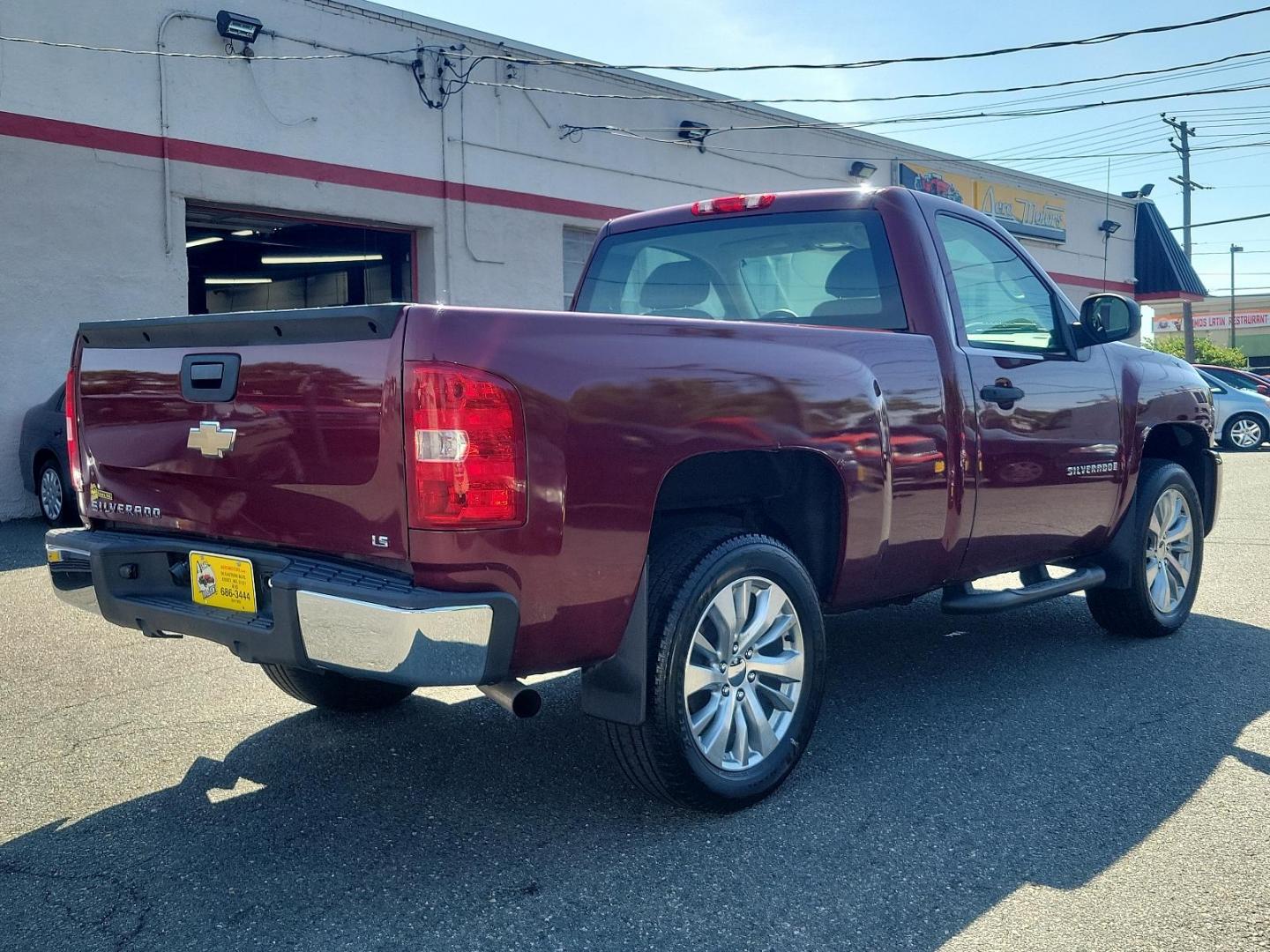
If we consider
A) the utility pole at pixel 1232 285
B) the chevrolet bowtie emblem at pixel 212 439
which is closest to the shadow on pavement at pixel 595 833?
the chevrolet bowtie emblem at pixel 212 439

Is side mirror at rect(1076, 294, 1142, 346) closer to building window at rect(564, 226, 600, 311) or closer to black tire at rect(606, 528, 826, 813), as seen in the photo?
black tire at rect(606, 528, 826, 813)

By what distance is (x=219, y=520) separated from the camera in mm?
3346

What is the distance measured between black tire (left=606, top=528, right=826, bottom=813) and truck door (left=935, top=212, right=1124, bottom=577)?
49.2 inches

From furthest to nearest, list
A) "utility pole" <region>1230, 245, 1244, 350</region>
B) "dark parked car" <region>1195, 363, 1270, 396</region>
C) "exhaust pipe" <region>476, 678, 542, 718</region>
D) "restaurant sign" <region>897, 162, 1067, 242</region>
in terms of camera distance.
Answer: "utility pole" <region>1230, 245, 1244, 350</region>
"restaurant sign" <region>897, 162, 1067, 242</region>
"dark parked car" <region>1195, 363, 1270, 396</region>
"exhaust pipe" <region>476, 678, 542, 718</region>

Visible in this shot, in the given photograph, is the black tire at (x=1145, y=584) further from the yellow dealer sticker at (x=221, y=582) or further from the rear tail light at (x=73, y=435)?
the rear tail light at (x=73, y=435)

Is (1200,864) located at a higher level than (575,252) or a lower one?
lower

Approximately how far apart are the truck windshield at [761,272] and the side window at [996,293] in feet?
1.12

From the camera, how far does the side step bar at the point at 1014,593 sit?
182 inches

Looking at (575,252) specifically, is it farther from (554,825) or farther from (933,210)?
(554,825)

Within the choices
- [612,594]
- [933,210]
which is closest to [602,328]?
[612,594]

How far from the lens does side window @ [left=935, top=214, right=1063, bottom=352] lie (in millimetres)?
4637

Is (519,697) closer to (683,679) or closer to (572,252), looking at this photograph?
(683,679)

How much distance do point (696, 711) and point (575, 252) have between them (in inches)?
550

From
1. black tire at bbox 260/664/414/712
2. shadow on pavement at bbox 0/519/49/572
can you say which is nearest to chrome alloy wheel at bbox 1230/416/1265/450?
shadow on pavement at bbox 0/519/49/572
